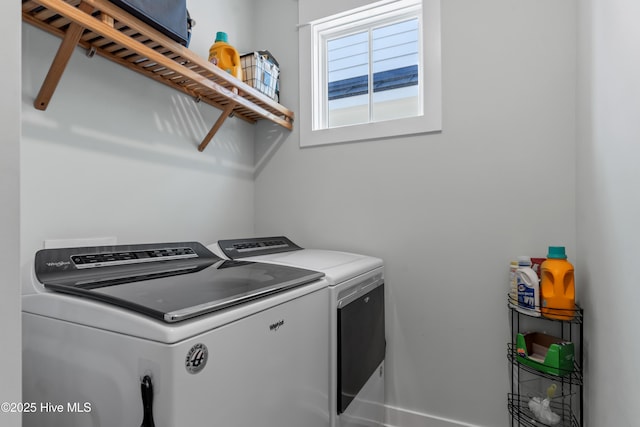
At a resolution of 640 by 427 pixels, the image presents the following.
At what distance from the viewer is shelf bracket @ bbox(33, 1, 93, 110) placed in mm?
1062

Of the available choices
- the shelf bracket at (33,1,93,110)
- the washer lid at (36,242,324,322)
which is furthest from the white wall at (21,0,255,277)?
the washer lid at (36,242,324,322)

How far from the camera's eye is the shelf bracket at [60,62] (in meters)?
1.06

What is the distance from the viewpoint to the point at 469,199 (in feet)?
5.57

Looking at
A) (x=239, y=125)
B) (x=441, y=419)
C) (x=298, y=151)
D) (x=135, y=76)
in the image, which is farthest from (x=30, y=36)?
(x=441, y=419)

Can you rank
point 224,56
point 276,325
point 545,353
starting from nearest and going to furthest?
1. point 276,325
2. point 545,353
3. point 224,56

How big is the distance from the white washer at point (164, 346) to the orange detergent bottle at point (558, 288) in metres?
0.95

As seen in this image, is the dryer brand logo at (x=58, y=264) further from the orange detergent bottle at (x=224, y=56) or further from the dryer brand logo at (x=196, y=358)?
the orange detergent bottle at (x=224, y=56)

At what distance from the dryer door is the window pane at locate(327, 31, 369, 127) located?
1091 millimetres

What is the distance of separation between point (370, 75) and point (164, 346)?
191cm

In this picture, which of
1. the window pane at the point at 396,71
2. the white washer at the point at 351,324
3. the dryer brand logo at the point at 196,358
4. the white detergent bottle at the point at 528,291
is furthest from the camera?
the window pane at the point at 396,71

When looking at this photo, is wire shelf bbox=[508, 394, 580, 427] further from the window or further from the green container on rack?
the window

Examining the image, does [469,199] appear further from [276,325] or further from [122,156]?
[122,156]

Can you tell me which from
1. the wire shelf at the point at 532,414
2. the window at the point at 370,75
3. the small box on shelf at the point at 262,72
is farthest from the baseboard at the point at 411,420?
the small box on shelf at the point at 262,72

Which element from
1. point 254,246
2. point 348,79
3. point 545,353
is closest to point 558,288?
point 545,353
